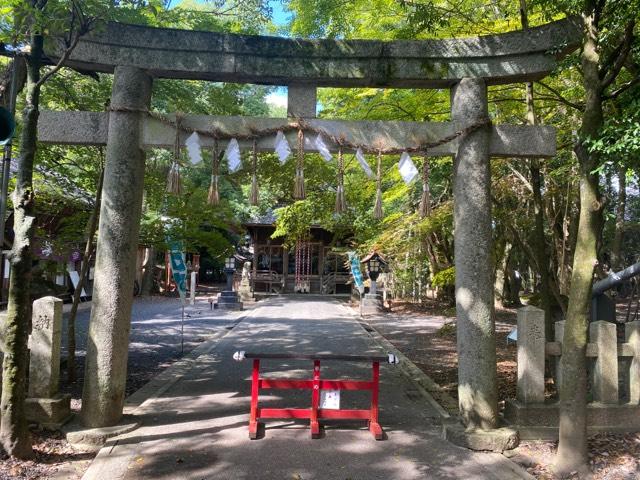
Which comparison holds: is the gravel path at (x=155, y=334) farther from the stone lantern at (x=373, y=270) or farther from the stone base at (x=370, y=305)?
the stone lantern at (x=373, y=270)

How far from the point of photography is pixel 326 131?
18.0ft

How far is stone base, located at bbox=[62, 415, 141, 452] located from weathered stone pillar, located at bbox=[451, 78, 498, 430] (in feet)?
12.2

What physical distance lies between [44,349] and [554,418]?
5.54 m

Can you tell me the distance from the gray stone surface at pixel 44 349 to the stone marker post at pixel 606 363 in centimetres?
592

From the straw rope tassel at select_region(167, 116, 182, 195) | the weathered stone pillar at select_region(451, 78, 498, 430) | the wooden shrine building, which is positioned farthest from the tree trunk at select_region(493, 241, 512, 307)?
the straw rope tassel at select_region(167, 116, 182, 195)

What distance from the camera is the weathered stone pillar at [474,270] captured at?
5105mm

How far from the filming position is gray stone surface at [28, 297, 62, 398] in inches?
200

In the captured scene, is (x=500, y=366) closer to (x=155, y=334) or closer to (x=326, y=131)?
(x=326, y=131)

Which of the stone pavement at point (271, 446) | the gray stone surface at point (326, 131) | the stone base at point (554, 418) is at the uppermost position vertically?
the gray stone surface at point (326, 131)

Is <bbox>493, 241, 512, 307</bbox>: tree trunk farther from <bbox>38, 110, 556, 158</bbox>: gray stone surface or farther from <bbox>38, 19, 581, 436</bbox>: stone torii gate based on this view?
<bbox>38, 19, 581, 436</bbox>: stone torii gate

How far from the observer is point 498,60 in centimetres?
535

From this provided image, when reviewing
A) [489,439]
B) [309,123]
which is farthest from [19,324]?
[489,439]

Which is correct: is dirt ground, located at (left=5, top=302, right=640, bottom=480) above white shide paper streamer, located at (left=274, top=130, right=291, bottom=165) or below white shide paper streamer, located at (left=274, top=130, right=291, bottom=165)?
below

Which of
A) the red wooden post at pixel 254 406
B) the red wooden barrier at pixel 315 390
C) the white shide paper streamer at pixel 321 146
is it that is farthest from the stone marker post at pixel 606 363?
the red wooden post at pixel 254 406
